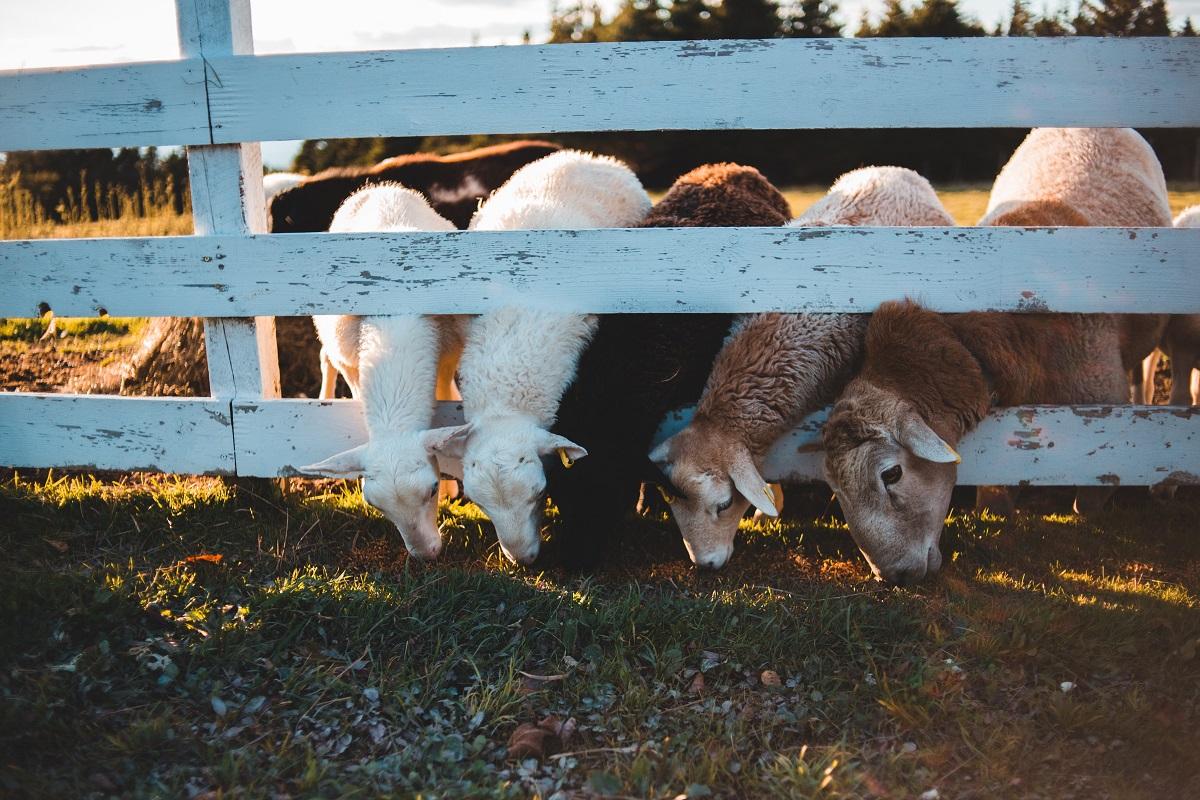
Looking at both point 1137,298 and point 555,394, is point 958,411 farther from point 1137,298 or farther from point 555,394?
point 555,394

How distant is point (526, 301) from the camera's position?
4.21 m

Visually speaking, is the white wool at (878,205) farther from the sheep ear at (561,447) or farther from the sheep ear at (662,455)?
the sheep ear at (561,447)

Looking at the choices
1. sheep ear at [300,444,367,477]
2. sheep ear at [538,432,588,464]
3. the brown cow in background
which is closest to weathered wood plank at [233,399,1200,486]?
sheep ear at [538,432,588,464]

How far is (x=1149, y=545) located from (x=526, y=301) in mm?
3240

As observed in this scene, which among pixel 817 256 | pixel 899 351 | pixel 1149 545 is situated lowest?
pixel 1149 545

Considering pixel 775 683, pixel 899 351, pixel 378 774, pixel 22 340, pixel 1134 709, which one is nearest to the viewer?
pixel 378 774

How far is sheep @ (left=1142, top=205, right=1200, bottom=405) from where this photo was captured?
16.9 feet

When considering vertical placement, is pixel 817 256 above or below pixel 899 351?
above

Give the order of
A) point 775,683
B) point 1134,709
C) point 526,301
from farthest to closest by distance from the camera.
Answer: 1. point 526,301
2. point 775,683
3. point 1134,709

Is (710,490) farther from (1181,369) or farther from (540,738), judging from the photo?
(1181,369)

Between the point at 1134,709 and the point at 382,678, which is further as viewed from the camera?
the point at 382,678

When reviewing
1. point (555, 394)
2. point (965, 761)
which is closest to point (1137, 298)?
point (965, 761)

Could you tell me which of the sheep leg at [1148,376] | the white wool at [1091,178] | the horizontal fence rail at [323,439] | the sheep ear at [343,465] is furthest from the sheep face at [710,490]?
the sheep leg at [1148,376]

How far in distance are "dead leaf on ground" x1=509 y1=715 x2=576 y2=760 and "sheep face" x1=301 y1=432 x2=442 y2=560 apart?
1328 millimetres
